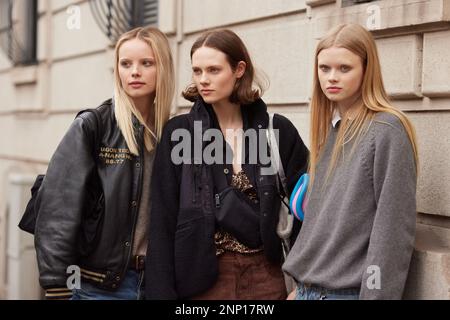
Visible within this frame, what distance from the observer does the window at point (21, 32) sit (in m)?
11.3

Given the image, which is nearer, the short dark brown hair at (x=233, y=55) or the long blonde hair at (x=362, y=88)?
the long blonde hair at (x=362, y=88)

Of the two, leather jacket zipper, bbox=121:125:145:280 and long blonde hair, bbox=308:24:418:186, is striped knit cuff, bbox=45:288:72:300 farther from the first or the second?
long blonde hair, bbox=308:24:418:186

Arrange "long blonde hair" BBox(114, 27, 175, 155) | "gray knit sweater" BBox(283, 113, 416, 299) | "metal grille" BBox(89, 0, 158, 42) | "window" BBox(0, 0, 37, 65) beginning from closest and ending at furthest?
"gray knit sweater" BBox(283, 113, 416, 299)
"long blonde hair" BBox(114, 27, 175, 155)
"metal grille" BBox(89, 0, 158, 42)
"window" BBox(0, 0, 37, 65)

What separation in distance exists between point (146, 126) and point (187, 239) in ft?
2.32

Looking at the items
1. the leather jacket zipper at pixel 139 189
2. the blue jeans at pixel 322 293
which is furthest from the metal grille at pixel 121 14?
the blue jeans at pixel 322 293

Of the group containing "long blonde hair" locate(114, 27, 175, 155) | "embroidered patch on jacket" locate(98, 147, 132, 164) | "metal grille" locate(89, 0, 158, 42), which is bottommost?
"embroidered patch on jacket" locate(98, 147, 132, 164)

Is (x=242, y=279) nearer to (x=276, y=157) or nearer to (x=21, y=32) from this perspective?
(x=276, y=157)

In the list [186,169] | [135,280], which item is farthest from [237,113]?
[135,280]

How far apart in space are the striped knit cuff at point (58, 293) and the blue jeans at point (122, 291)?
31 millimetres

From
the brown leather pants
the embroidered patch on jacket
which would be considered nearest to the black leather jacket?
the embroidered patch on jacket

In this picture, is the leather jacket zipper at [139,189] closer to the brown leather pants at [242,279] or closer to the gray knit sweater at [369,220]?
the brown leather pants at [242,279]

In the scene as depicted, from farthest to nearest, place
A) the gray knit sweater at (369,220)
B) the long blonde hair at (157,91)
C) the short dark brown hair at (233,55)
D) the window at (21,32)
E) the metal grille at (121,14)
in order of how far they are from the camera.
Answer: the window at (21,32), the metal grille at (121,14), the long blonde hair at (157,91), the short dark brown hair at (233,55), the gray knit sweater at (369,220)

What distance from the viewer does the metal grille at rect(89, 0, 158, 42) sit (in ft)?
27.3

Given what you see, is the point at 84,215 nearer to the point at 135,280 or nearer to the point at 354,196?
the point at 135,280
